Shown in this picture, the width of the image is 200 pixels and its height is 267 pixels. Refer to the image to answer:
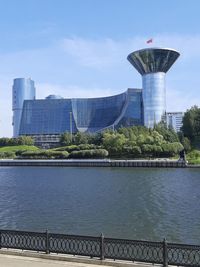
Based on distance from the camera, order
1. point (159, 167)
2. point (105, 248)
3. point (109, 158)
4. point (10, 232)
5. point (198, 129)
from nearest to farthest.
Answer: point (105, 248)
point (10, 232)
point (159, 167)
point (109, 158)
point (198, 129)

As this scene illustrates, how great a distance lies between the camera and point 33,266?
1422cm

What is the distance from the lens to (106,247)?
51.1 ft

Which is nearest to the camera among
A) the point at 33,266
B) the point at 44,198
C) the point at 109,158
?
the point at 33,266

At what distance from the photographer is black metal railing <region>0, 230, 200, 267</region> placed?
46.6ft

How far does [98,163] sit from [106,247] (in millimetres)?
109095

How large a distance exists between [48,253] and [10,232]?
173 centimetres

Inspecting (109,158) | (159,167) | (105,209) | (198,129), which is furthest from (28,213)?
(198,129)

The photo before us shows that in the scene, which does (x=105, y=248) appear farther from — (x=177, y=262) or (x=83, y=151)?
(x=83, y=151)

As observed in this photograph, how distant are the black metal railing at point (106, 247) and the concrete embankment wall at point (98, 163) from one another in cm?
9457

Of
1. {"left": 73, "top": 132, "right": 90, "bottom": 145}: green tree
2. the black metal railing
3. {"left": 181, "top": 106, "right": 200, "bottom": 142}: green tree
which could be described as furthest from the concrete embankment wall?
the black metal railing

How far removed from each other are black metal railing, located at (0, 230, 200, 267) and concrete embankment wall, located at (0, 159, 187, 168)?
310 ft

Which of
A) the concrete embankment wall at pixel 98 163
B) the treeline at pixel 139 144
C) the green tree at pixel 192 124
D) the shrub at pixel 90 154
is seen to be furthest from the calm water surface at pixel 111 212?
the green tree at pixel 192 124

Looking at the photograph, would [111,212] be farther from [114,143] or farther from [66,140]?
[66,140]

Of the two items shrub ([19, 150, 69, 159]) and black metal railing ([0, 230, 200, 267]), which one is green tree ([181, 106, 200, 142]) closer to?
shrub ([19, 150, 69, 159])
